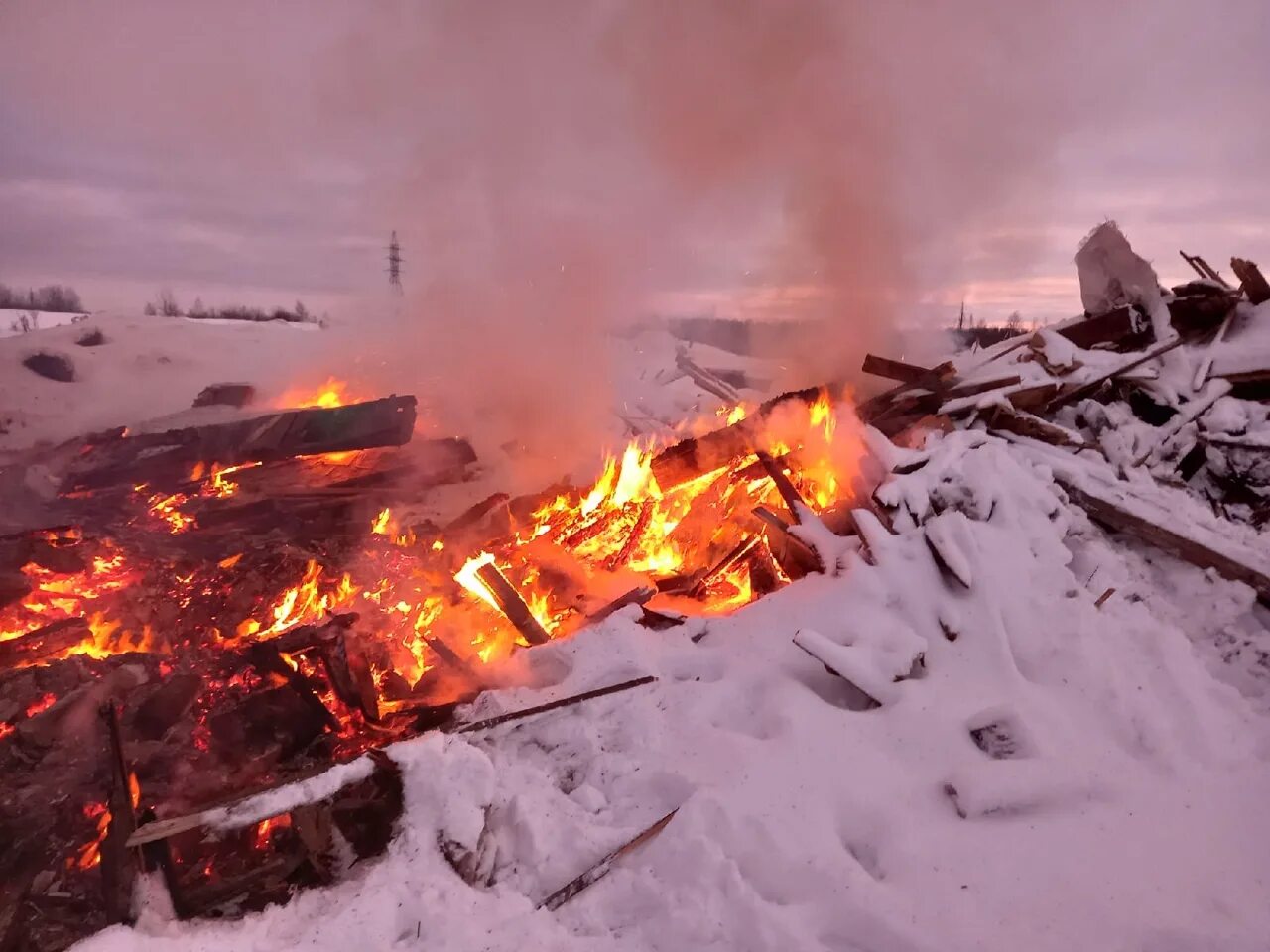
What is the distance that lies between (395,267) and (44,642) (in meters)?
13.8

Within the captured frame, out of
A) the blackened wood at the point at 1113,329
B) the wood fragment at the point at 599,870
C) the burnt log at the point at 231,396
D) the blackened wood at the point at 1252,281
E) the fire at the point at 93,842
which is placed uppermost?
the blackened wood at the point at 1252,281

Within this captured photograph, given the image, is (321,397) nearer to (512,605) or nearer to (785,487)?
(512,605)

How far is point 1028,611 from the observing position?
482 cm

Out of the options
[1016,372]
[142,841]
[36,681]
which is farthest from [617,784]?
[1016,372]

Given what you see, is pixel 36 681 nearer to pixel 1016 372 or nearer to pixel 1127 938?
pixel 1127 938

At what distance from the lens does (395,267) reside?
1719 cm

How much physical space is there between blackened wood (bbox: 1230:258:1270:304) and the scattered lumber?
16.8 ft

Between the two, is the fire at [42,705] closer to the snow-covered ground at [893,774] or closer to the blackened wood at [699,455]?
the snow-covered ground at [893,774]

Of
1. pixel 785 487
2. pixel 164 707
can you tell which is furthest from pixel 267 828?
pixel 785 487

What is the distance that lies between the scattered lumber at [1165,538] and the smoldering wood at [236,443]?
803 centimetres

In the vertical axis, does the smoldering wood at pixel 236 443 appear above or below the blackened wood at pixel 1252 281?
below

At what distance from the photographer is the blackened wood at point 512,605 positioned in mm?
5434

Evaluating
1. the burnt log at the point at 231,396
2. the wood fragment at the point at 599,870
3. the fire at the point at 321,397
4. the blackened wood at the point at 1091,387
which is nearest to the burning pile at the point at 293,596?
the wood fragment at the point at 599,870

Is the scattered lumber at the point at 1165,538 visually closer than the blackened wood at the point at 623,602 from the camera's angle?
Yes
